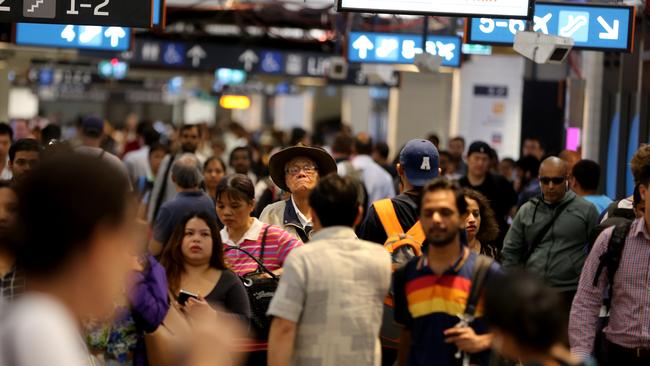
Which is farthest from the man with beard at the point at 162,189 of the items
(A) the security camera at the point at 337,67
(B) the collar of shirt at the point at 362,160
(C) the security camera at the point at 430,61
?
(A) the security camera at the point at 337,67

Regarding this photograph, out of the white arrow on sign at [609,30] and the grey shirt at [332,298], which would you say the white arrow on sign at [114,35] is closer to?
the white arrow on sign at [609,30]

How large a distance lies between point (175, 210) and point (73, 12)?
5.64 feet

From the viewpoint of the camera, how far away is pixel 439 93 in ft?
82.2

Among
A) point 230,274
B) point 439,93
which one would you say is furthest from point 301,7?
point 230,274

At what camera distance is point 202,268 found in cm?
682

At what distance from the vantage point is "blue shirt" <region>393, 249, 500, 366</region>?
17.4 ft

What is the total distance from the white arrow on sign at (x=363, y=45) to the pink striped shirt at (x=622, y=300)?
9.66 meters

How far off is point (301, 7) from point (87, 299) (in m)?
18.1

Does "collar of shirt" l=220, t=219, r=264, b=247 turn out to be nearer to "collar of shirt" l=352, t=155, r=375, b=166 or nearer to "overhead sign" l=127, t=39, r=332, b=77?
"collar of shirt" l=352, t=155, r=375, b=166

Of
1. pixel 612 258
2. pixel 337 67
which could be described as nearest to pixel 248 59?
pixel 337 67

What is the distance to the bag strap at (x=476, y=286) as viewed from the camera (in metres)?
5.27

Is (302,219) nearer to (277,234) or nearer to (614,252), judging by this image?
(277,234)

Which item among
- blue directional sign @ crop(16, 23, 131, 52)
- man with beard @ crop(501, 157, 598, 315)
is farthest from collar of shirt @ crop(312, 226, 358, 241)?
blue directional sign @ crop(16, 23, 131, 52)

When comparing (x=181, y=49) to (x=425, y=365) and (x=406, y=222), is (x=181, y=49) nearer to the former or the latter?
(x=406, y=222)
